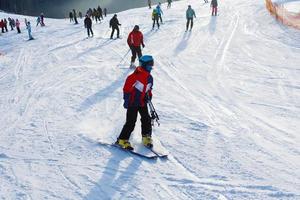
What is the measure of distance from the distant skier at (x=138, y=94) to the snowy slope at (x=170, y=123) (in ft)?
1.21

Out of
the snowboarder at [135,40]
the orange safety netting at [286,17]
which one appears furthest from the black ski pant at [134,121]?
the orange safety netting at [286,17]

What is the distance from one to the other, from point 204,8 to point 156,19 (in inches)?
349

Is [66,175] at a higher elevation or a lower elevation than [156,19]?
lower

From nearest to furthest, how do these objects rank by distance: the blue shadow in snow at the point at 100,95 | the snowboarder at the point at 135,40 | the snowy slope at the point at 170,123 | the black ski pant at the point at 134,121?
the snowy slope at the point at 170,123
the black ski pant at the point at 134,121
the blue shadow in snow at the point at 100,95
the snowboarder at the point at 135,40

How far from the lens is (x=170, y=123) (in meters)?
8.61

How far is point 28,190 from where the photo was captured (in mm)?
6043

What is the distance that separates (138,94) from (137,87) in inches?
4.9

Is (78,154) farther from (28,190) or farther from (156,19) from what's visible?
(156,19)

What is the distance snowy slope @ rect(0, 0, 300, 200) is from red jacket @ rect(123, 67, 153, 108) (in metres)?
0.92

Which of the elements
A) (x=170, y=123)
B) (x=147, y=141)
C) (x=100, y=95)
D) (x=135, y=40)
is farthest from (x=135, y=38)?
(x=147, y=141)

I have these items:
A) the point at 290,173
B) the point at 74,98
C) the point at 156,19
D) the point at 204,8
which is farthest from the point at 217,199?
the point at 204,8

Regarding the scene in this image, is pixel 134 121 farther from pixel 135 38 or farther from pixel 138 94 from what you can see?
pixel 135 38

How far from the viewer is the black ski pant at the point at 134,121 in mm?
6973

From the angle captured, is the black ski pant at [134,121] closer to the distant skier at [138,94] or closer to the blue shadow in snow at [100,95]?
the distant skier at [138,94]
